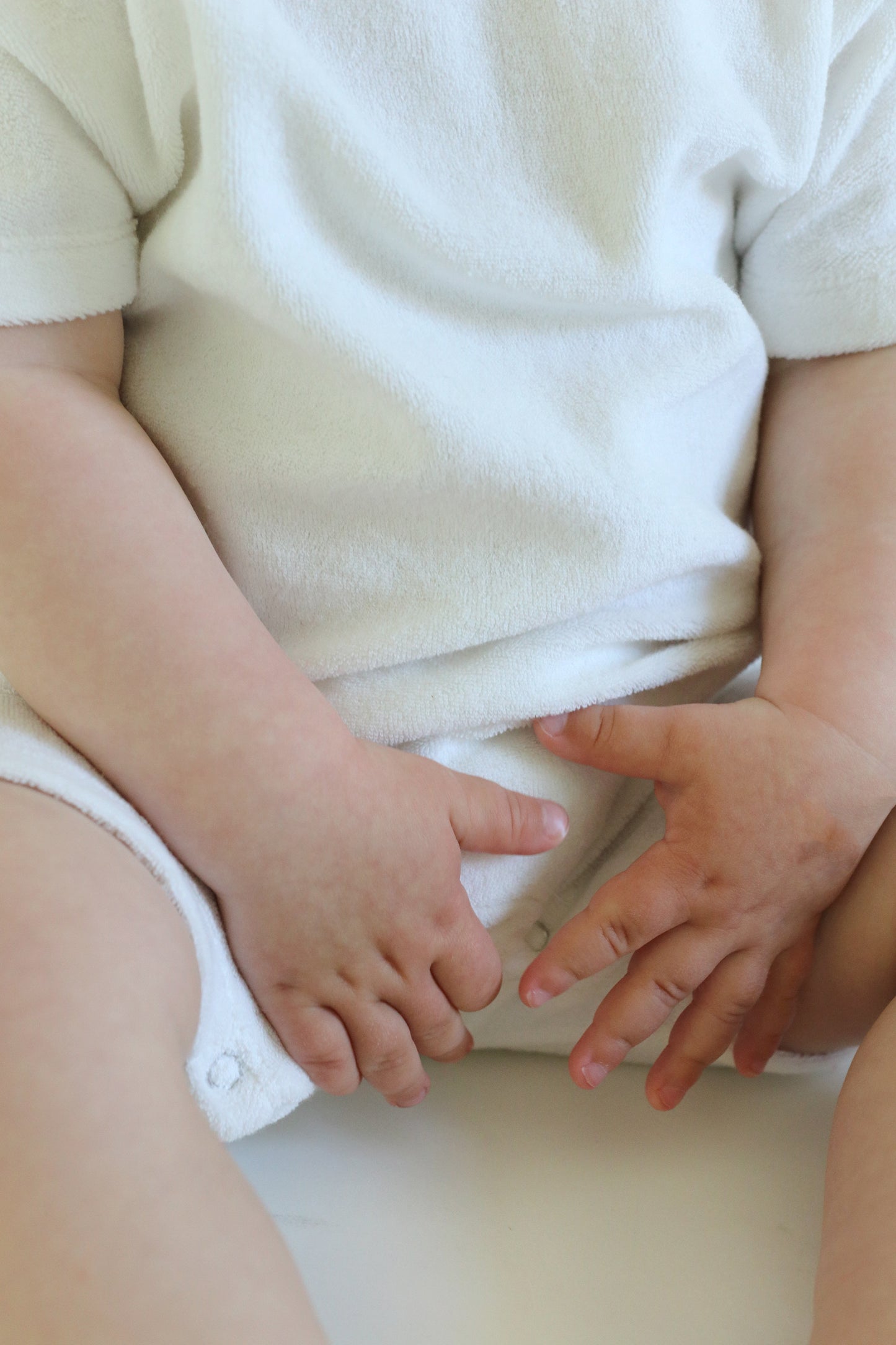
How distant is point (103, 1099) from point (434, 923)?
0.59 ft

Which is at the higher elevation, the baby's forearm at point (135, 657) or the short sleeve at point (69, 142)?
the short sleeve at point (69, 142)

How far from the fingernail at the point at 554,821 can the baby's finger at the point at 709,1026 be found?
0.10 m

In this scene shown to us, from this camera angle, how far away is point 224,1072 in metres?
0.47

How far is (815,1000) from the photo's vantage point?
0.55 meters

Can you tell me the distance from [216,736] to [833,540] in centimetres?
34

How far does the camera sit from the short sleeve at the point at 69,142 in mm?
464

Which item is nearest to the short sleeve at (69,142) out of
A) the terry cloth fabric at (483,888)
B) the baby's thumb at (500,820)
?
the terry cloth fabric at (483,888)

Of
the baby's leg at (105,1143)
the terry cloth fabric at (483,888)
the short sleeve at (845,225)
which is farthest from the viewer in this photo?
the short sleeve at (845,225)

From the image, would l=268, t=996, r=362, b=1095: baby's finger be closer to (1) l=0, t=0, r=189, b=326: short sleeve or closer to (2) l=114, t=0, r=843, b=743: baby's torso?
(2) l=114, t=0, r=843, b=743: baby's torso

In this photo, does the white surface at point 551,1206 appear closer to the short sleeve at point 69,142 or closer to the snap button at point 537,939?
the snap button at point 537,939

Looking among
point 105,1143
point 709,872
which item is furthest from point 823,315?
point 105,1143

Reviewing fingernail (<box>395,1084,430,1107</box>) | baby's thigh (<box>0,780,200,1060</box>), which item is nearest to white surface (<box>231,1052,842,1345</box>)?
fingernail (<box>395,1084,430,1107</box>)

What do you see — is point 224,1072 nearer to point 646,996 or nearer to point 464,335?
point 646,996

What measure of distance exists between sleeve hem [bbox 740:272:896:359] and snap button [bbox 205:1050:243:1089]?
473 millimetres
